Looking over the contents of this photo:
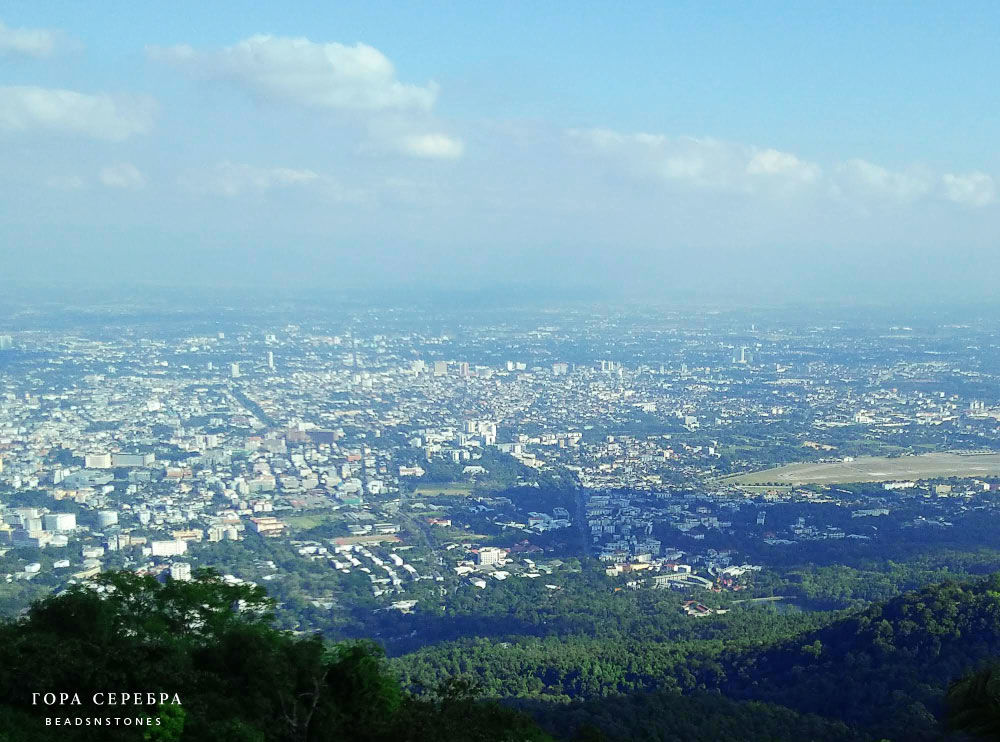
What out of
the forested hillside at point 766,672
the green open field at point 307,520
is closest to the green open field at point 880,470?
the green open field at point 307,520

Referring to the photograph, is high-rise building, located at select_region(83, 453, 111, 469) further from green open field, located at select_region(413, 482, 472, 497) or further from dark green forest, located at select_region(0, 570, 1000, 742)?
dark green forest, located at select_region(0, 570, 1000, 742)

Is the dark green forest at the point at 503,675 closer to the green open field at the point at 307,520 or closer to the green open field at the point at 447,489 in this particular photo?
the green open field at the point at 307,520

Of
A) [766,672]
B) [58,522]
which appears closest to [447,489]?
[58,522]

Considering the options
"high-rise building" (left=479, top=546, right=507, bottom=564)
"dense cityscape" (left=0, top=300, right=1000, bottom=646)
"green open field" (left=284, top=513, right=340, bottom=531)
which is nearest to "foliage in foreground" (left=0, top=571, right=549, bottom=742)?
"dense cityscape" (left=0, top=300, right=1000, bottom=646)

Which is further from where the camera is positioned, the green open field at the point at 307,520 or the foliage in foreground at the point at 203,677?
the green open field at the point at 307,520

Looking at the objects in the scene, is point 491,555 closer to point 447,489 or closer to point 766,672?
point 447,489

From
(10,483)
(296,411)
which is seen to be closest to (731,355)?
(296,411)
